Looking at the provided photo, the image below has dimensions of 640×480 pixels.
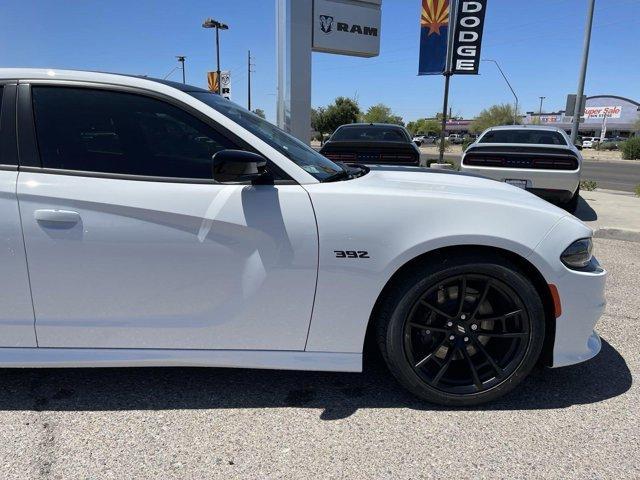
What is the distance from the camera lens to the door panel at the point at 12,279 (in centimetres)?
237

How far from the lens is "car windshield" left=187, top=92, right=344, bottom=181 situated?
2645 millimetres

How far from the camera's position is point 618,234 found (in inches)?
262

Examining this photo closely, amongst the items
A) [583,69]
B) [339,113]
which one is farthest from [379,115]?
[583,69]

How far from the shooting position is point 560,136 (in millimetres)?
9656

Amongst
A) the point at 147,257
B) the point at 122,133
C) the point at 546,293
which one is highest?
the point at 122,133

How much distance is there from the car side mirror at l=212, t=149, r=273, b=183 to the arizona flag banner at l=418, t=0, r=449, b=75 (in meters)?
13.8

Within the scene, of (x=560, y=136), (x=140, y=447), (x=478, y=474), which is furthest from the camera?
(x=560, y=136)

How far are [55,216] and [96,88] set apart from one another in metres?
0.70

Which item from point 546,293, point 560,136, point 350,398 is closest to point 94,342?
point 350,398

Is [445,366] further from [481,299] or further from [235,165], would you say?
[235,165]

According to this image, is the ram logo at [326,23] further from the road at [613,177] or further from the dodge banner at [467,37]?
the road at [613,177]

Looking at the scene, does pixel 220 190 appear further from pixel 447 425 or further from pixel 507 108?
pixel 507 108

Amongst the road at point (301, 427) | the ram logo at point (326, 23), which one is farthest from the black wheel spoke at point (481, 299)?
the ram logo at point (326, 23)

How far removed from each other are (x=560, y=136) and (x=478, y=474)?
29.5 feet
